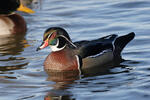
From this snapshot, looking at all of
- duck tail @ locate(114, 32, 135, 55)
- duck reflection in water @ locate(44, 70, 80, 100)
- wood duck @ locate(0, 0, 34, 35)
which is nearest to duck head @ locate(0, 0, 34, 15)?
wood duck @ locate(0, 0, 34, 35)

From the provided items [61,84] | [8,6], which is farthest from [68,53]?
[8,6]

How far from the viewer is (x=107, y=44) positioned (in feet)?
34.6

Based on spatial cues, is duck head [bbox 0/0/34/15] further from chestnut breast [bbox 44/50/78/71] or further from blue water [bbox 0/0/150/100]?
chestnut breast [bbox 44/50/78/71]

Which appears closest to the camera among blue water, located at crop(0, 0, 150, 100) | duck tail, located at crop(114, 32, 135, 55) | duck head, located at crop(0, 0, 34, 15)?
blue water, located at crop(0, 0, 150, 100)

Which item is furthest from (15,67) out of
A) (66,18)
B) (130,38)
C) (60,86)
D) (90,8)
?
(90,8)

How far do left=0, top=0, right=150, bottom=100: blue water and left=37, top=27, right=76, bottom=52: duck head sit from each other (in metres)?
0.56

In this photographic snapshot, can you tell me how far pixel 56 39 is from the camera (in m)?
10.1

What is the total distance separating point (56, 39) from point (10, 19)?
13.4 feet

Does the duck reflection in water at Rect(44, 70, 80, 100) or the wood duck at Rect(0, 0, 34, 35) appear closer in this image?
the duck reflection in water at Rect(44, 70, 80, 100)

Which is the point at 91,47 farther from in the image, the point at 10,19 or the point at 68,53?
the point at 10,19

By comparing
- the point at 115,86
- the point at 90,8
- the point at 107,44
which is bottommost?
the point at 115,86

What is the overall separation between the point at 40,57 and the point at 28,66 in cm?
62

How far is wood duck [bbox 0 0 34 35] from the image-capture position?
538 inches

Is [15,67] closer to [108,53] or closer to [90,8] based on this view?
[108,53]
